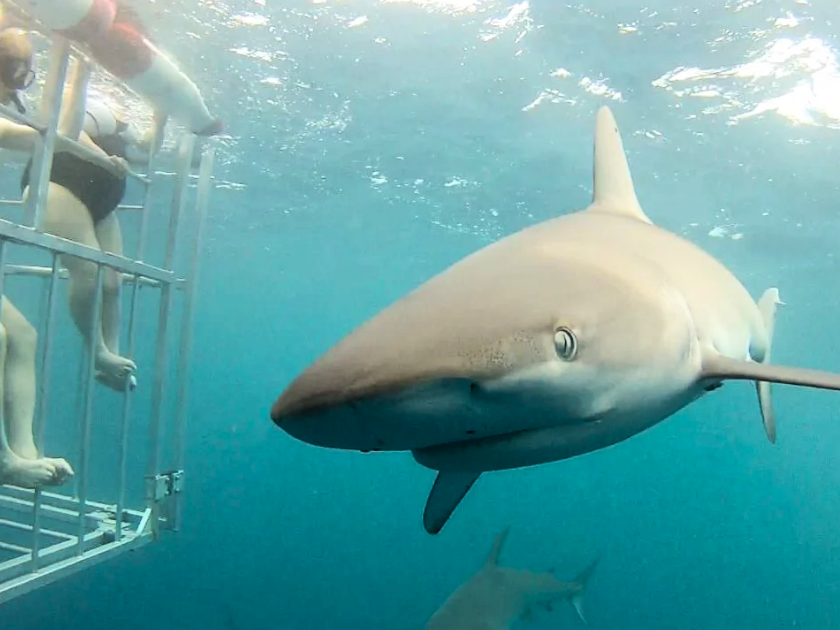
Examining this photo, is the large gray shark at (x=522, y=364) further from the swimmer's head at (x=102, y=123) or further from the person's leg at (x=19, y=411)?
the swimmer's head at (x=102, y=123)

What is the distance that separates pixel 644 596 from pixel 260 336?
6700 centimetres

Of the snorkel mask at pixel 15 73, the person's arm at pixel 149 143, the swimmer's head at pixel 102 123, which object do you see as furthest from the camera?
the swimmer's head at pixel 102 123

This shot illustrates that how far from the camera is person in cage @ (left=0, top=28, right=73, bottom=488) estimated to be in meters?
5.11

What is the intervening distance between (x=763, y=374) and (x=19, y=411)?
16.4 feet

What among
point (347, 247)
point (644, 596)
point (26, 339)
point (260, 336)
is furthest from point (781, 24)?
point (260, 336)

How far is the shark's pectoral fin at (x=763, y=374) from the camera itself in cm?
230

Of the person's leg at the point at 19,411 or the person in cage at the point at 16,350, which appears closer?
the person's leg at the point at 19,411

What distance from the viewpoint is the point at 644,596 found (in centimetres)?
2623

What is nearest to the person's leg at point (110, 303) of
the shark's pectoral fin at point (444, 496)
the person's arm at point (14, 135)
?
the person's arm at point (14, 135)

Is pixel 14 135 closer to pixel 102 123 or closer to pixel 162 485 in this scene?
pixel 102 123

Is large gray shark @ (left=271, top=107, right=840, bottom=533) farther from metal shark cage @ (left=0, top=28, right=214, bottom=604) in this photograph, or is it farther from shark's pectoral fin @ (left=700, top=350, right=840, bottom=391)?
metal shark cage @ (left=0, top=28, right=214, bottom=604)

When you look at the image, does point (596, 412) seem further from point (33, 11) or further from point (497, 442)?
point (33, 11)

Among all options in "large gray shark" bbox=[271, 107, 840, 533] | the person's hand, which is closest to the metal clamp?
the person's hand

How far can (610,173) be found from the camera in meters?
4.11
